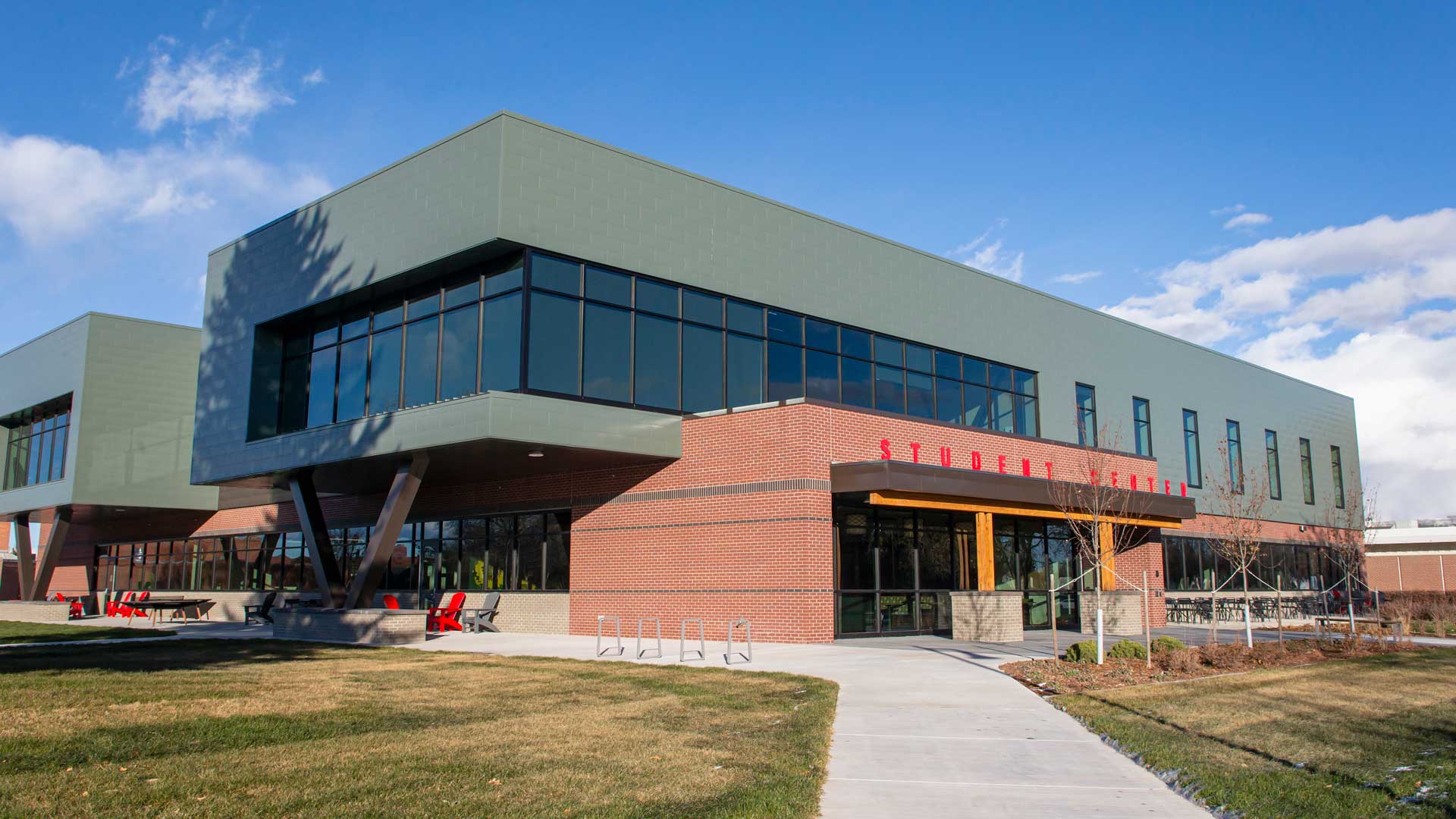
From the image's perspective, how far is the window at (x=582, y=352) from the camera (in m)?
23.8

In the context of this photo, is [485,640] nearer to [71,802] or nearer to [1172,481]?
[71,802]

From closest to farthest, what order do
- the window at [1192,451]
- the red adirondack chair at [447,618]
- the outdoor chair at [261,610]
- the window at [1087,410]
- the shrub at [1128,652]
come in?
the shrub at [1128,652] < the red adirondack chair at [447,618] < the outdoor chair at [261,610] < the window at [1087,410] < the window at [1192,451]

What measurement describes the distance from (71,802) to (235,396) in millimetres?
24962

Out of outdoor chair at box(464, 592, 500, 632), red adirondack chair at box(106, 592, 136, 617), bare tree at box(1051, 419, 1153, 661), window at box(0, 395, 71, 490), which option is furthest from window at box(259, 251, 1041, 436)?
window at box(0, 395, 71, 490)

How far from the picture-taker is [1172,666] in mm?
16641

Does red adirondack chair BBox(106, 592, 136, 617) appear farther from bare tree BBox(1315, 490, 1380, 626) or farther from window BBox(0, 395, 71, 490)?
bare tree BBox(1315, 490, 1380, 626)

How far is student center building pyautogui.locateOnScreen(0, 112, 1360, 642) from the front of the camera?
2331 centimetres

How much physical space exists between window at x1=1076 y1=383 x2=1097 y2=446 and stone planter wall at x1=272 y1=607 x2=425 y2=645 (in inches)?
897

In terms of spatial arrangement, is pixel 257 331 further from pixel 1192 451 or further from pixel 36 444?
pixel 1192 451

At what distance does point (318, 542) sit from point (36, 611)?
16459mm

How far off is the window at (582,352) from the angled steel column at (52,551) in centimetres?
1657

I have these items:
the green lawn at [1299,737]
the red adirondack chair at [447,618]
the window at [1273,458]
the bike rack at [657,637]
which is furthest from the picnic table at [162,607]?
the window at [1273,458]

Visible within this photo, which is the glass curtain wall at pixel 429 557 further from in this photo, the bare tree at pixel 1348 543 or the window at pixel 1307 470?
the window at pixel 1307 470

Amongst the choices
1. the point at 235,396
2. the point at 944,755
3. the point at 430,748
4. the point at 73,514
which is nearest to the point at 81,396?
the point at 73,514
